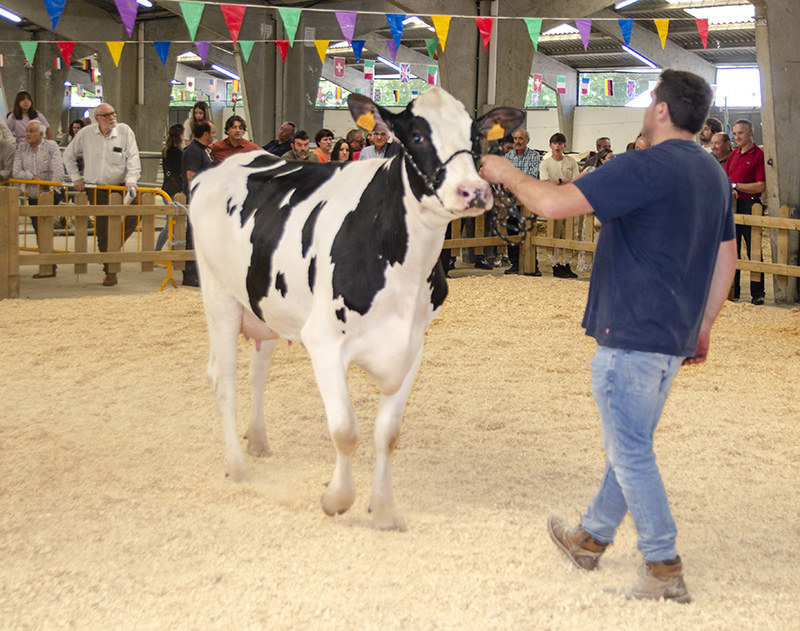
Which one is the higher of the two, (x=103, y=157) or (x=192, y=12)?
(x=192, y=12)

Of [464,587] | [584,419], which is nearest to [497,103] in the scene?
[584,419]

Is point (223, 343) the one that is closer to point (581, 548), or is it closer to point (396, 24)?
point (581, 548)

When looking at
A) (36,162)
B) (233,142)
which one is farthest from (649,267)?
(36,162)

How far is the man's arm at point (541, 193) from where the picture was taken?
8.45ft

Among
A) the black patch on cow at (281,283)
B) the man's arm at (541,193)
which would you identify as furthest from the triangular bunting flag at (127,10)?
the man's arm at (541,193)

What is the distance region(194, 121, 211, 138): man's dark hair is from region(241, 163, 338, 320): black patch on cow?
5.49 meters

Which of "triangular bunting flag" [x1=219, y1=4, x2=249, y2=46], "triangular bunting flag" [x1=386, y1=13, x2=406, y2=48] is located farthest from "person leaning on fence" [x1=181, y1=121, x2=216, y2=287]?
"triangular bunting flag" [x1=386, y1=13, x2=406, y2=48]

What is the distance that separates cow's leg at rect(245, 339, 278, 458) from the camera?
438cm

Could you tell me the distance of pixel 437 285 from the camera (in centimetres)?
351

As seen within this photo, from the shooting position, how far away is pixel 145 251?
31.0 feet

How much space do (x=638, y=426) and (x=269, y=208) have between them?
75.7 inches

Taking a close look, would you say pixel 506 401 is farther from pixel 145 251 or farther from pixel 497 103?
pixel 497 103

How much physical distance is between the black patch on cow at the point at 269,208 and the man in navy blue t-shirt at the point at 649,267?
49.8 inches

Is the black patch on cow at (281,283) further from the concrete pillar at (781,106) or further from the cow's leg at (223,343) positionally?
the concrete pillar at (781,106)
